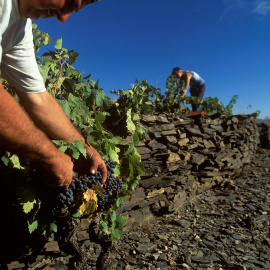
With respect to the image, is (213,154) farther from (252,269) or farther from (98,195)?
(98,195)

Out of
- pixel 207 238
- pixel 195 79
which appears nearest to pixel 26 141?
pixel 207 238

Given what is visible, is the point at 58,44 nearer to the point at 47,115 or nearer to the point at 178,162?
the point at 47,115

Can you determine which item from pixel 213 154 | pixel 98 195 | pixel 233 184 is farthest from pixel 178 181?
pixel 98 195

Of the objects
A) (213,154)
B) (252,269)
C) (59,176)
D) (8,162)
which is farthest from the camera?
(213,154)

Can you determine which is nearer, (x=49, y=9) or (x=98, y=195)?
(x=49, y=9)

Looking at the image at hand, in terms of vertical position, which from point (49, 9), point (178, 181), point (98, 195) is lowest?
point (98, 195)

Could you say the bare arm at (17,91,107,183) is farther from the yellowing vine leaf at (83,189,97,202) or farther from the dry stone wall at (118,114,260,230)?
the dry stone wall at (118,114,260,230)

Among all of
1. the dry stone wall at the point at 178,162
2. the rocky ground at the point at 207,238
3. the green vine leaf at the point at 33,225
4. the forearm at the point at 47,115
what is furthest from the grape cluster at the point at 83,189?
the dry stone wall at the point at 178,162

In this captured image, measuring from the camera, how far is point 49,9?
1.40m

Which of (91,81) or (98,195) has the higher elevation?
(91,81)

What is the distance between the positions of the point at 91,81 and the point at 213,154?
12.5 feet

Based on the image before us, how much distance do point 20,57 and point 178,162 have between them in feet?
11.1

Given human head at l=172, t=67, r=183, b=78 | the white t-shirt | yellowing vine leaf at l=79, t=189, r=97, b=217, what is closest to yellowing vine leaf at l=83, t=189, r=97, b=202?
yellowing vine leaf at l=79, t=189, r=97, b=217

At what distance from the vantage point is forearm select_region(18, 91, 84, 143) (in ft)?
5.81
